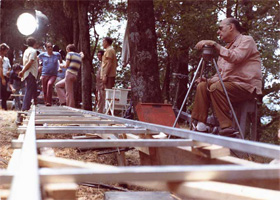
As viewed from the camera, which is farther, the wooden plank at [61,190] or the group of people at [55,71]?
the group of people at [55,71]

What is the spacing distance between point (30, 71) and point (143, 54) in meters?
3.05

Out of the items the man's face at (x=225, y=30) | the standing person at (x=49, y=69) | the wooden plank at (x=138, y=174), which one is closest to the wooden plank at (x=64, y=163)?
the wooden plank at (x=138, y=174)

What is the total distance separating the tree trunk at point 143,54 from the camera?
7.22 m

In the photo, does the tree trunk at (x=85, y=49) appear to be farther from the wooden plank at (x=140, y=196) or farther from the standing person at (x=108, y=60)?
the wooden plank at (x=140, y=196)

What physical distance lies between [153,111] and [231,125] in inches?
52.9

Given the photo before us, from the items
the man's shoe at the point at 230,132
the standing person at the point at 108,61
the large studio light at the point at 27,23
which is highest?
the large studio light at the point at 27,23

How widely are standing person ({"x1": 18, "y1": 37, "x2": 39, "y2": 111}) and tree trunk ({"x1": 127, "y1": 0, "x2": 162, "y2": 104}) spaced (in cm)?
267

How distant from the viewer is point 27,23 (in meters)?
14.8

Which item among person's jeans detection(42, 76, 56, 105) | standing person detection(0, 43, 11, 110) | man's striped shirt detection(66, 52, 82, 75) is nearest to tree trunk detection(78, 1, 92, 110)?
standing person detection(0, 43, 11, 110)

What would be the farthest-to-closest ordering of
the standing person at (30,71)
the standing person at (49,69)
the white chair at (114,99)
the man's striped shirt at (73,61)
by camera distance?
the standing person at (49,69)
the white chair at (114,99)
the man's striped shirt at (73,61)
the standing person at (30,71)

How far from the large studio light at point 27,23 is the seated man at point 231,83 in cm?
1113

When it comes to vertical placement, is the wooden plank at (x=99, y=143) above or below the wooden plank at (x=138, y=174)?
below

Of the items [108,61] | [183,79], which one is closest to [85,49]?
[183,79]

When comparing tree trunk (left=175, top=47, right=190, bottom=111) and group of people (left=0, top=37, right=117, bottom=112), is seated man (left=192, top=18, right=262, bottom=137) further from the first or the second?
tree trunk (left=175, top=47, right=190, bottom=111)
